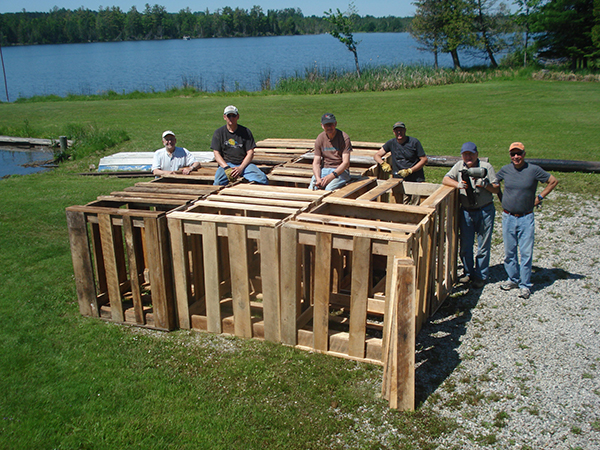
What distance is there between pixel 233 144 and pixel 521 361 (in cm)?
510

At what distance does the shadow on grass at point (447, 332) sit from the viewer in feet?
18.0

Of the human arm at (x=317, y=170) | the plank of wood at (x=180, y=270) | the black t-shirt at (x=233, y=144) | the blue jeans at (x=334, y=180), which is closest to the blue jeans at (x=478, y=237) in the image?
the blue jeans at (x=334, y=180)

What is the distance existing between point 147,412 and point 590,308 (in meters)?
5.39

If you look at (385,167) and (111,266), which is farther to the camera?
(385,167)

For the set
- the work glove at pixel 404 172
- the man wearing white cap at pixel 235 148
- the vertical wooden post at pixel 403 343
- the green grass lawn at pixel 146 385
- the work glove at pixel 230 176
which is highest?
the man wearing white cap at pixel 235 148

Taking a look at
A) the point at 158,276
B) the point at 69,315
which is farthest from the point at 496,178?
the point at 69,315

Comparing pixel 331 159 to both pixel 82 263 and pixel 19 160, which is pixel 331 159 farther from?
pixel 19 160

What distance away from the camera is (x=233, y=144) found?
852 centimetres

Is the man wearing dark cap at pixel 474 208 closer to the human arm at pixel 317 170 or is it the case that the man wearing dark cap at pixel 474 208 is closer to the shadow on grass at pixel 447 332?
the shadow on grass at pixel 447 332

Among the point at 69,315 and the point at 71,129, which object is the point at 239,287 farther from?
the point at 71,129

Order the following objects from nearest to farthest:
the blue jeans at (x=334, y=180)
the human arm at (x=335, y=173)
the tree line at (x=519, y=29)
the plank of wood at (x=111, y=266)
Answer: the plank of wood at (x=111, y=266) → the human arm at (x=335, y=173) → the blue jeans at (x=334, y=180) → the tree line at (x=519, y=29)

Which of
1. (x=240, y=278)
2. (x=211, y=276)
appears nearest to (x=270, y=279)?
(x=240, y=278)

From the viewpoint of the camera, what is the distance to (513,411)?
492 centimetres

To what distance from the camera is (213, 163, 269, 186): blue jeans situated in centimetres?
812
